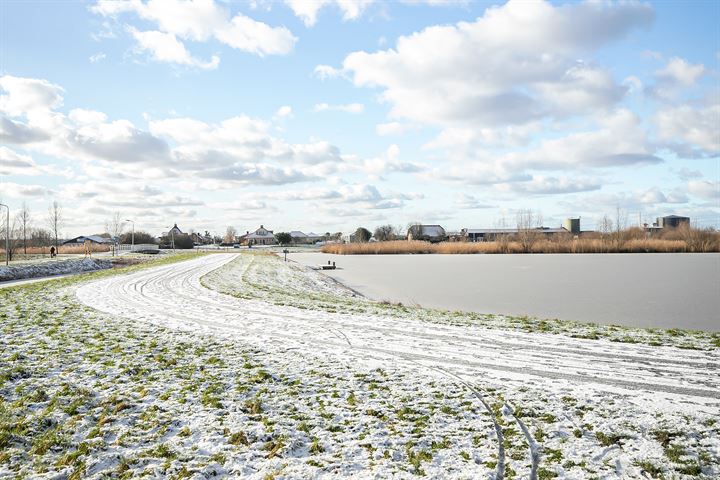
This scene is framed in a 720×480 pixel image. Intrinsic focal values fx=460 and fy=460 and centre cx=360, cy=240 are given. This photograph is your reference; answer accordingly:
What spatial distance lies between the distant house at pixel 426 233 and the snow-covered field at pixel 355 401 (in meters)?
102

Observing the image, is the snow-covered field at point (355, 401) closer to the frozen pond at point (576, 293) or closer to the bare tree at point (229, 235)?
the frozen pond at point (576, 293)

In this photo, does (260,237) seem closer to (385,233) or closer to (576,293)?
(385,233)

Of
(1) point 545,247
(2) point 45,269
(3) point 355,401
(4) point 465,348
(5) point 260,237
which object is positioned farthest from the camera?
(5) point 260,237

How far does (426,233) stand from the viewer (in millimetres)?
115062

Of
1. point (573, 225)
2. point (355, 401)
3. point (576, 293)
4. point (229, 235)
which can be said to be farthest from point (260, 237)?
point (355, 401)

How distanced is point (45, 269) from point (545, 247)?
49.4 m

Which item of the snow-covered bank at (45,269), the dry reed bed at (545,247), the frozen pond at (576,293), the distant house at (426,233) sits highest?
the distant house at (426,233)

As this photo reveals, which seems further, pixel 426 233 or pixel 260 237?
pixel 260 237

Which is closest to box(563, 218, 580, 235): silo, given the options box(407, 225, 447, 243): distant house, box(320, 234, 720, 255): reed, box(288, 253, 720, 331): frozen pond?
box(407, 225, 447, 243): distant house

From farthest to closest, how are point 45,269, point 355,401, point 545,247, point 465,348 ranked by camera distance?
point 545,247, point 45,269, point 465,348, point 355,401

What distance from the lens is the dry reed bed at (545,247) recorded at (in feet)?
164

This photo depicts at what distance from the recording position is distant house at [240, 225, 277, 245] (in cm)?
15625

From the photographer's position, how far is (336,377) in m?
7.08

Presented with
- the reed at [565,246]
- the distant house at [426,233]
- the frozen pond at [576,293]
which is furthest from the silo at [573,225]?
the frozen pond at [576,293]
